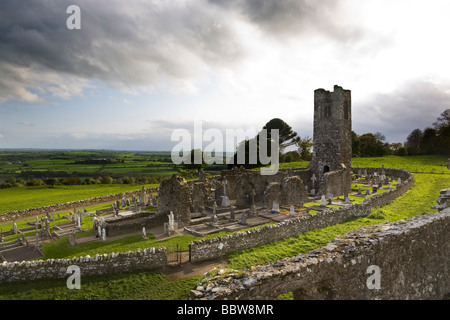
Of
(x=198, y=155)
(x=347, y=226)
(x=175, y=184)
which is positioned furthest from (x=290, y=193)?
(x=198, y=155)

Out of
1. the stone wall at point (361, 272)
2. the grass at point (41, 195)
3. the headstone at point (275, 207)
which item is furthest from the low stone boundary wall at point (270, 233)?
the grass at point (41, 195)

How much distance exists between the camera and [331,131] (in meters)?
30.0

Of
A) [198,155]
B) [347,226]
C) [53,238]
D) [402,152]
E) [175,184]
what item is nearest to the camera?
[347,226]

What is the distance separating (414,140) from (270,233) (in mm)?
76777

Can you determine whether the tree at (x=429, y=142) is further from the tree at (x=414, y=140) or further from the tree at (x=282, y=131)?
the tree at (x=282, y=131)

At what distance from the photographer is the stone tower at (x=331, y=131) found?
29453mm

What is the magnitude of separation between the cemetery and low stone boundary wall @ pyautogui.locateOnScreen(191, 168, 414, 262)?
42 millimetres

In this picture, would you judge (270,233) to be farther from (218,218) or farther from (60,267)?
(60,267)

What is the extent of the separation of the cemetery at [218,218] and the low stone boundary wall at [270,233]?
0.14ft

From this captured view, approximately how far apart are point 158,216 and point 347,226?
1127 centimetres

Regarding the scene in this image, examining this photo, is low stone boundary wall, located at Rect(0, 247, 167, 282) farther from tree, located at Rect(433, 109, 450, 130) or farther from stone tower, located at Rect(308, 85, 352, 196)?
tree, located at Rect(433, 109, 450, 130)

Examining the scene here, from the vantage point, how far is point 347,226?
14.8 meters
